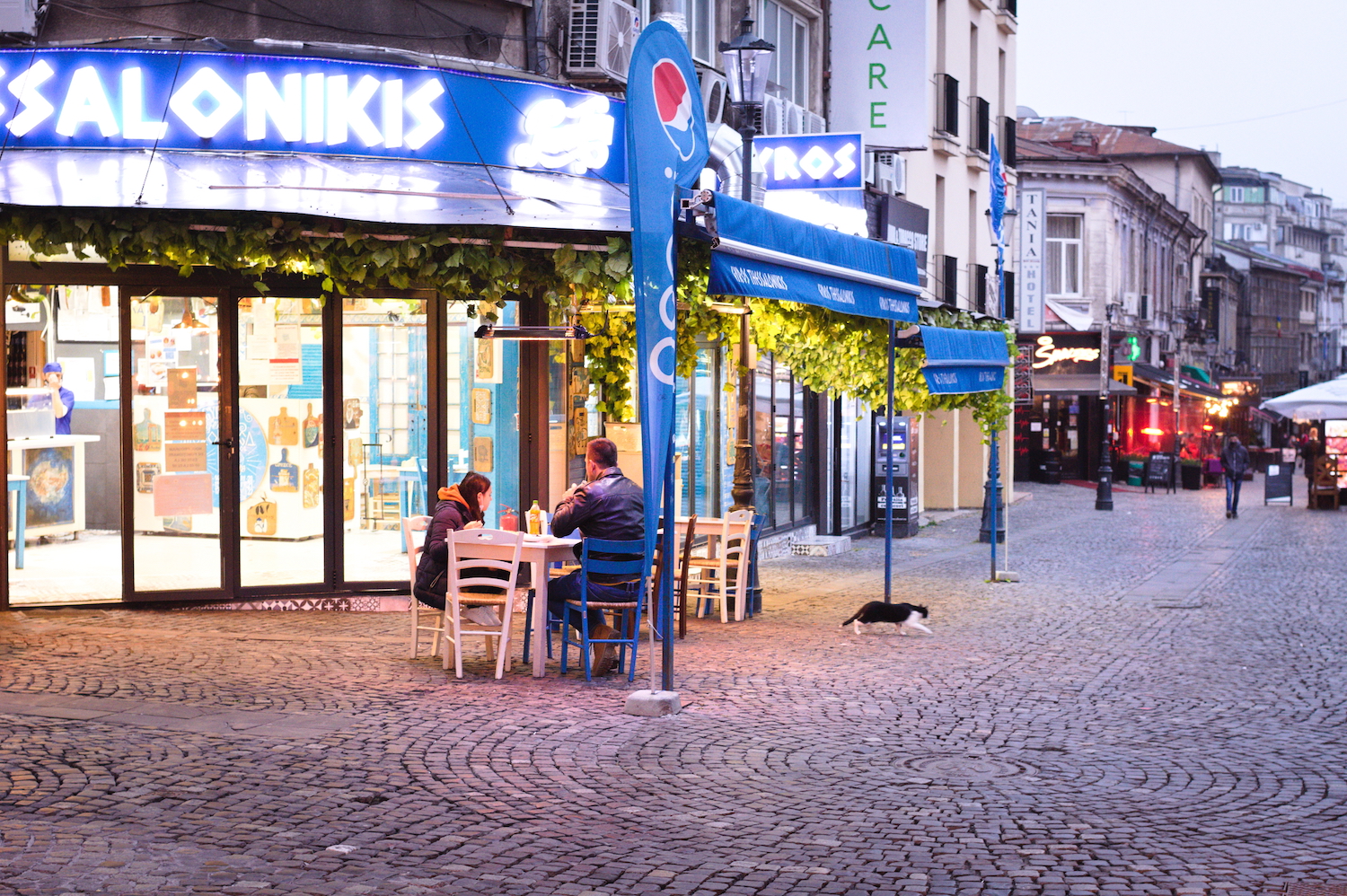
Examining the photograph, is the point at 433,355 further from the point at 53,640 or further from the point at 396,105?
the point at 53,640

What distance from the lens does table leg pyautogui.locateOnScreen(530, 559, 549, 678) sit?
989 cm

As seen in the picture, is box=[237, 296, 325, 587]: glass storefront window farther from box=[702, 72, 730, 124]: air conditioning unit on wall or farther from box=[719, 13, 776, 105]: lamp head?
box=[702, 72, 730, 124]: air conditioning unit on wall

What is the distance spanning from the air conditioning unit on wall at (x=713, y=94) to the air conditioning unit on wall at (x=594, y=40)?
11.6 ft

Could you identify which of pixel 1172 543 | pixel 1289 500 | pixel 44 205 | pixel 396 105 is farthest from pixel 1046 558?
pixel 1289 500

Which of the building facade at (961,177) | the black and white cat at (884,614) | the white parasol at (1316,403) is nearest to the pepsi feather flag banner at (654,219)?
the black and white cat at (884,614)

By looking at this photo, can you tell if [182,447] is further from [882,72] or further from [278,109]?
[882,72]

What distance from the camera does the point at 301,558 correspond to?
1307 cm

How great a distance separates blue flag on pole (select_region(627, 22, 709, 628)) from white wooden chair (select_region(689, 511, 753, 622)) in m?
3.82

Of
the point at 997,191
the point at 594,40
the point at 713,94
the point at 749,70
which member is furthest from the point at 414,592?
the point at 713,94

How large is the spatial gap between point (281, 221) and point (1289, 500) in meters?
29.1

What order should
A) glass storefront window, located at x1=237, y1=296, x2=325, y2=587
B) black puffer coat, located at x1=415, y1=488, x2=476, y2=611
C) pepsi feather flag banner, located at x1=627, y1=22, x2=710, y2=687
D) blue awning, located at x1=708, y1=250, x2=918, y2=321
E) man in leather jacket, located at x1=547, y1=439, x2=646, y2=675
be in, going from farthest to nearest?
glass storefront window, located at x1=237, y1=296, x2=325, y2=587
black puffer coat, located at x1=415, y1=488, x2=476, y2=611
man in leather jacket, located at x1=547, y1=439, x2=646, y2=675
blue awning, located at x1=708, y1=250, x2=918, y2=321
pepsi feather flag banner, located at x1=627, y1=22, x2=710, y2=687

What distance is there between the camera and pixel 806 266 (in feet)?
34.2

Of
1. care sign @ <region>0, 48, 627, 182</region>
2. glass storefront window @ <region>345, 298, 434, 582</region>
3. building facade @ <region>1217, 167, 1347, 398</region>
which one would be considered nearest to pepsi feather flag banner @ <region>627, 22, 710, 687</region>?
care sign @ <region>0, 48, 627, 182</region>

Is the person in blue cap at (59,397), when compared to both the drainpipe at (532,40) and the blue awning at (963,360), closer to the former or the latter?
the drainpipe at (532,40)
